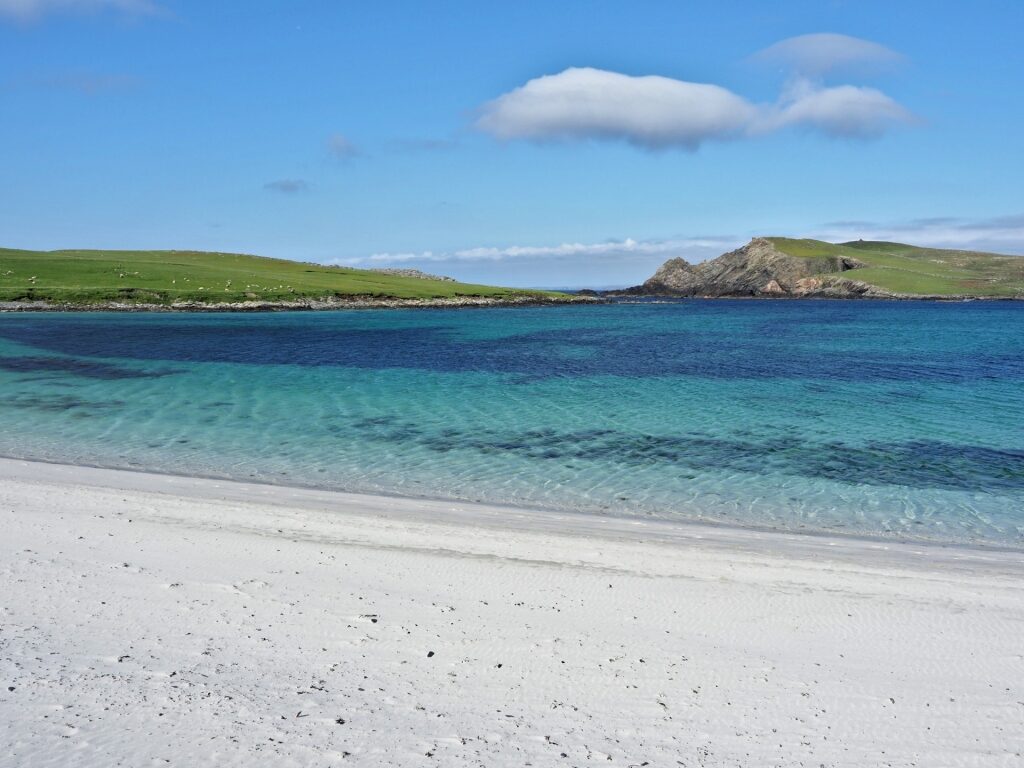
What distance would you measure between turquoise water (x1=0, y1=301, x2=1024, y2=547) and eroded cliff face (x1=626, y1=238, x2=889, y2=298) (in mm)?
136332

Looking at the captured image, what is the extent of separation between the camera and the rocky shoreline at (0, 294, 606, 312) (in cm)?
7569

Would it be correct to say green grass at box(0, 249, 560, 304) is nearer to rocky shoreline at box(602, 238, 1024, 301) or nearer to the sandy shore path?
rocky shoreline at box(602, 238, 1024, 301)

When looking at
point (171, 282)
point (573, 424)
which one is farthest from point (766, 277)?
point (573, 424)

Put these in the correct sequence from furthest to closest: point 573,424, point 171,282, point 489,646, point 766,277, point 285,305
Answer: point 766,277 → point 171,282 → point 285,305 → point 573,424 → point 489,646

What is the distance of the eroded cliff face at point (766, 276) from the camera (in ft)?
582

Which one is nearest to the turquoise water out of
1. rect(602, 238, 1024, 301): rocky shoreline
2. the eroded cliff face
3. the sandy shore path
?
the sandy shore path

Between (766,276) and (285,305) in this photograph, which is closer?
(285,305)

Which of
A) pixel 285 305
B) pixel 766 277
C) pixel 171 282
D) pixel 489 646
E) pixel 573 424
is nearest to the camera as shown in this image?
pixel 489 646

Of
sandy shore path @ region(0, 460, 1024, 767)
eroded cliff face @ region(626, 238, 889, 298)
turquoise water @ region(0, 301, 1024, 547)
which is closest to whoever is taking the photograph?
sandy shore path @ region(0, 460, 1024, 767)

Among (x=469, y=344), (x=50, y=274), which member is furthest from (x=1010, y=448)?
(x=50, y=274)

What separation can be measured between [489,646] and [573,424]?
15365 mm

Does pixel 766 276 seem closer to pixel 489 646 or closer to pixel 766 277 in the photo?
pixel 766 277

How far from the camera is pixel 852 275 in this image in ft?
580

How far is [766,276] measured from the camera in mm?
182500
